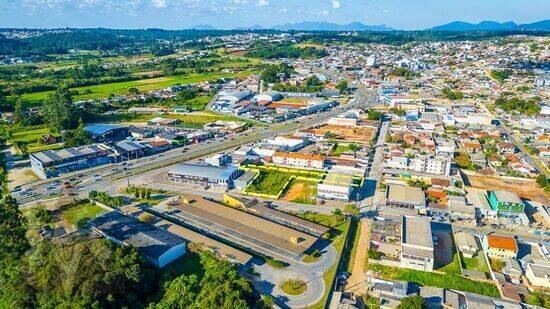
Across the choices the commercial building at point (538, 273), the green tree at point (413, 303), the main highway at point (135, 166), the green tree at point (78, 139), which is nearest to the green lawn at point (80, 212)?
the main highway at point (135, 166)

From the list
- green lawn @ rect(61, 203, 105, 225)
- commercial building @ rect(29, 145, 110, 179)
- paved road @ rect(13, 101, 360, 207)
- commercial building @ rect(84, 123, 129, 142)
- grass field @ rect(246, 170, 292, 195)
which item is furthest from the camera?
commercial building @ rect(84, 123, 129, 142)

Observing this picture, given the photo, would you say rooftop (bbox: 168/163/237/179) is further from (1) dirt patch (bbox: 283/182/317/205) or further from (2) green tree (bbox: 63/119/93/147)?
(2) green tree (bbox: 63/119/93/147)

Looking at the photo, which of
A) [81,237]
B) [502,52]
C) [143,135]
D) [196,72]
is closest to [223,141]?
[143,135]

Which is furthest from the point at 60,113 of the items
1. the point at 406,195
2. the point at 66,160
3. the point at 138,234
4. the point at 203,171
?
the point at 406,195

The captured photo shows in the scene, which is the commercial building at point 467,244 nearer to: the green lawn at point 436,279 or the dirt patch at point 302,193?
the green lawn at point 436,279

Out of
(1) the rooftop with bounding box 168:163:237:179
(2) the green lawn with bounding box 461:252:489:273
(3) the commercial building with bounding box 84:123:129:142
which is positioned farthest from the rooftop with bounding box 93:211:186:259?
(3) the commercial building with bounding box 84:123:129:142
